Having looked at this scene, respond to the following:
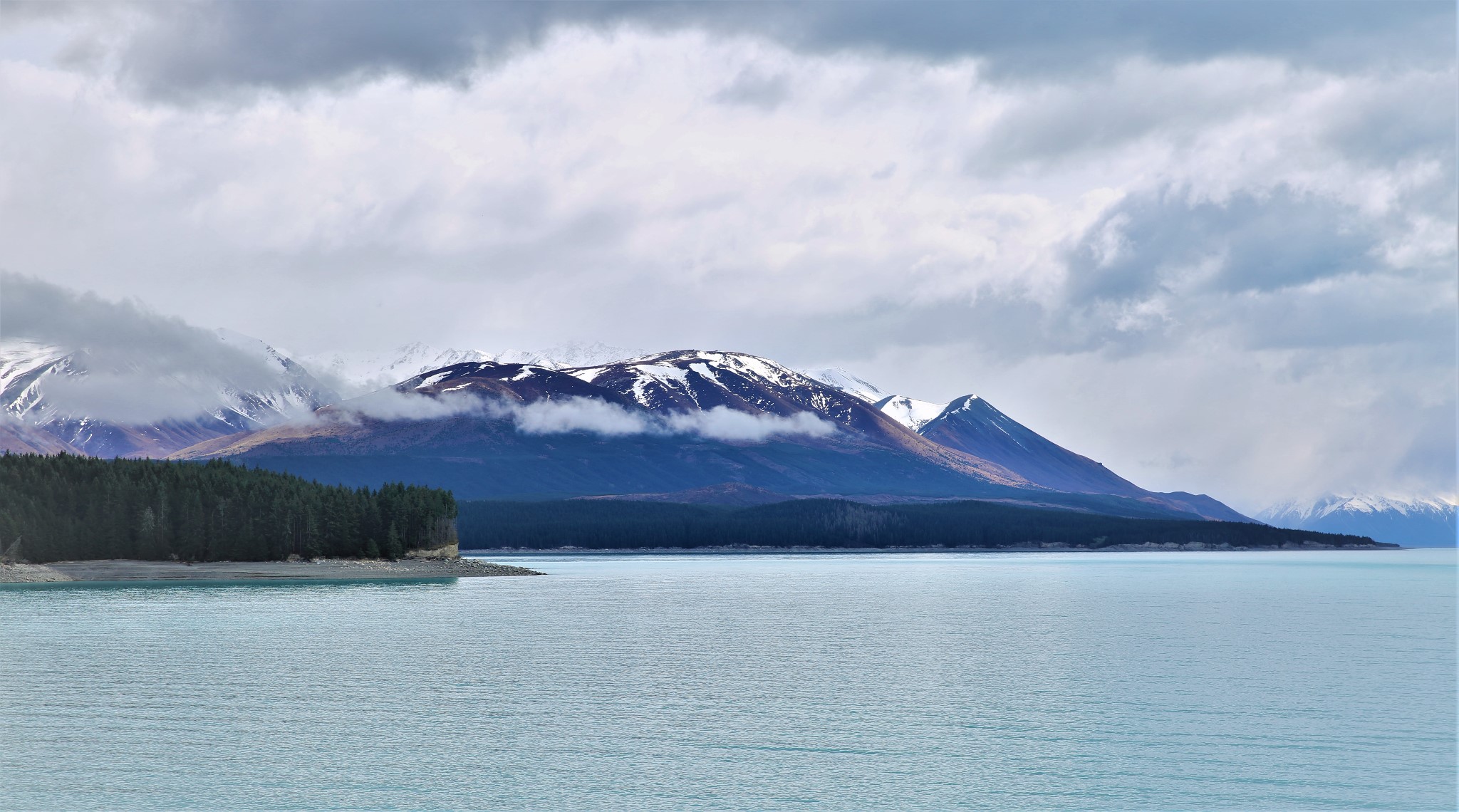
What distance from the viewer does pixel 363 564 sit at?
175 metres

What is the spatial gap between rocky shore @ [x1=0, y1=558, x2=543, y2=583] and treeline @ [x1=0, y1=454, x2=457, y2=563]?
2.51m

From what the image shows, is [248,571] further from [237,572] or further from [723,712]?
[723,712]

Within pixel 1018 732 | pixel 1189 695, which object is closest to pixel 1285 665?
pixel 1189 695

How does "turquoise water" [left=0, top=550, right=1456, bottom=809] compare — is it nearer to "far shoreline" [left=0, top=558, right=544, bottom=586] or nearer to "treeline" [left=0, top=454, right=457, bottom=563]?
"far shoreline" [left=0, top=558, right=544, bottom=586]

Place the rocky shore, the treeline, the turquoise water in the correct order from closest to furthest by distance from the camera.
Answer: the turquoise water
the rocky shore
the treeline

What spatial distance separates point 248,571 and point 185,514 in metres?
14.9

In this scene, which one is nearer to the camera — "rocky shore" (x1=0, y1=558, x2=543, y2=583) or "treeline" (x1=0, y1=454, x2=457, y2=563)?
"rocky shore" (x1=0, y1=558, x2=543, y2=583)

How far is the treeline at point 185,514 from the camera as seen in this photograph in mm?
159250

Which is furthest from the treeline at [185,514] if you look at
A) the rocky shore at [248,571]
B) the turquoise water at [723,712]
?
the turquoise water at [723,712]

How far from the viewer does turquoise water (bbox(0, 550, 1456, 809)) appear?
36.0 metres

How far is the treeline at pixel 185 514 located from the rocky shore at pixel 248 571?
2.51 m

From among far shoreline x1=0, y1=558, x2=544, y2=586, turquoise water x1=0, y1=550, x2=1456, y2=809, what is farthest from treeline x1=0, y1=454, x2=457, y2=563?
turquoise water x1=0, y1=550, x2=1456, y2=809

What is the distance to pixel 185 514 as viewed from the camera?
554 feet

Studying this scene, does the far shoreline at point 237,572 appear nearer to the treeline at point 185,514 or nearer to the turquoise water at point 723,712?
the treeline at point 185,514
